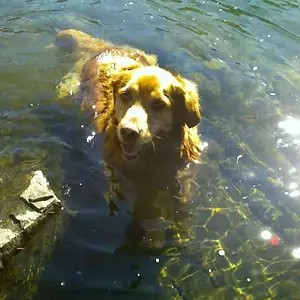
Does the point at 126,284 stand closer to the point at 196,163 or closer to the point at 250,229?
the point at 250,229

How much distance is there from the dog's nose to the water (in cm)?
97

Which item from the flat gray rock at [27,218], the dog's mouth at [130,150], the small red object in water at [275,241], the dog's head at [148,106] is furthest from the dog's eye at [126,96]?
the small red object in water at [275,241]

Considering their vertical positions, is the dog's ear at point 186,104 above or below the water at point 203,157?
above

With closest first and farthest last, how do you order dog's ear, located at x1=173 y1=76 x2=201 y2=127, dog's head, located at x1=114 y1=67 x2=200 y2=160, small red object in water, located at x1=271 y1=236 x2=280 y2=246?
dog's head, located at x1=114 y1=67 x2=200 y2=160 → small red object in water, located at x1=271 y1=236 x2=280 y2=246 → dog's ear, located at x1=173 y1=76 x2=201 y2=127

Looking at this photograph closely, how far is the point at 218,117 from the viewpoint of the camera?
289 inches

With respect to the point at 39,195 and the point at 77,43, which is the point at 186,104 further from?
the point at 77,43

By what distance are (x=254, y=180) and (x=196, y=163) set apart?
2.46 ft

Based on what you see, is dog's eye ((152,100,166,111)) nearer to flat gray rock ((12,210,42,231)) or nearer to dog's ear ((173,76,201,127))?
dog's ear ((173,76,201,127))

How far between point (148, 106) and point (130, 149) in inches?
19.8

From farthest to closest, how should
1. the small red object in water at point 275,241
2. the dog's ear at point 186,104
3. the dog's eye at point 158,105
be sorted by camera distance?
the dog's ear at point 186,104 → the dog's eye at point 158,105 → the small red object in water at point 275,241

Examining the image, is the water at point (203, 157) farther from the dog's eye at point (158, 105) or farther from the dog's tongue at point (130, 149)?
the dog's eye at point (158, 105)

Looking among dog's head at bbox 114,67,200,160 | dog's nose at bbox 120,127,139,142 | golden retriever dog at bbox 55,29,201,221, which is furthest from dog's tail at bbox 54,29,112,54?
dog's nose at bbox 120,127,139,142

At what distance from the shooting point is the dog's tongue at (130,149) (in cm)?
520

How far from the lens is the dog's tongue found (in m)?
5.20
